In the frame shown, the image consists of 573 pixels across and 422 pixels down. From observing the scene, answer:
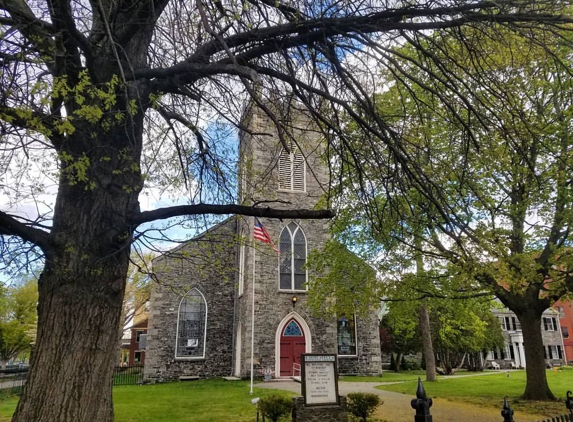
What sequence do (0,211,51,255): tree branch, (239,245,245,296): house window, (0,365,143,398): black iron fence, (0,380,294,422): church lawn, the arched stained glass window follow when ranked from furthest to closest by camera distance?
(239,245,245,296): house window, the arched stained glass window, (0,365,143,398): black iron fence, (0,380,294,422): church lawn, (0,211,51,255): tree branch

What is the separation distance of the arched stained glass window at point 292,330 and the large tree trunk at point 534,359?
406 inches

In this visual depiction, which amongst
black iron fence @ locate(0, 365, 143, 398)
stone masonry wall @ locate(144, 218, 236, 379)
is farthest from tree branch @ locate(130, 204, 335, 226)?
stone masonry wall @ locate(144, 218, 236, 379)

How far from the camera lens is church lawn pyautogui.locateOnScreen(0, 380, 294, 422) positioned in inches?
394

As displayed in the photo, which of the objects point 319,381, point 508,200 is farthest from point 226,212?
point 508,200

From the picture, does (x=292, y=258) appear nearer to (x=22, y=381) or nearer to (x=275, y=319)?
(x=275, y=319)

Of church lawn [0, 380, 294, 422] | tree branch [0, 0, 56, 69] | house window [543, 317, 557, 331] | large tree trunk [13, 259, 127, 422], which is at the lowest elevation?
church lawn [0, 380, 294, 422]

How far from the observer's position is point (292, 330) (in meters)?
20.7

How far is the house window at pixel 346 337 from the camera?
21.2 m

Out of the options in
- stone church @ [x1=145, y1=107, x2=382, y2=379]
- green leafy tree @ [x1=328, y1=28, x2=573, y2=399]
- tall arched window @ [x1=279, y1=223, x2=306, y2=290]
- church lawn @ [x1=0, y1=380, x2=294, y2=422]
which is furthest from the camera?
tall arched window @ [x1=279, y1=223, x2=306, y2=290]

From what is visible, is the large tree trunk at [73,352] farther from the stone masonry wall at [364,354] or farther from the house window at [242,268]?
the stone masonry wall at [364,354]

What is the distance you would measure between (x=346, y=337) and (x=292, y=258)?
4.95 meters

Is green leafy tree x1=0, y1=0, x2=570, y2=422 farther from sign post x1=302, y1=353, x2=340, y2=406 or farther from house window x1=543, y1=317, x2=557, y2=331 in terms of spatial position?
house window x1=543, y1=317, x2=557, y2=331

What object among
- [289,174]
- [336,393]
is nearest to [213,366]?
[289,174]

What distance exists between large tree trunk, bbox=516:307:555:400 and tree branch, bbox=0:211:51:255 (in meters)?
14.0
